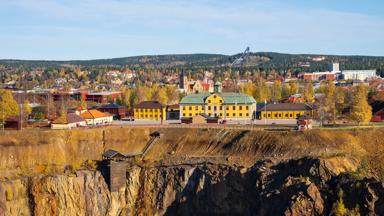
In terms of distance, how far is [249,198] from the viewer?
214ft

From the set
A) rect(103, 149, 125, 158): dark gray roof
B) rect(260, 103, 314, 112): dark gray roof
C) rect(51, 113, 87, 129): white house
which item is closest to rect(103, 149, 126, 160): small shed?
rect(103, 149, 125, 158): dark gray roof

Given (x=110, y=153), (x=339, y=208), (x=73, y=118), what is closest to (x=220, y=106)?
(x=73, y=118)

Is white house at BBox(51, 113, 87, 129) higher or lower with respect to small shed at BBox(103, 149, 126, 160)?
higher

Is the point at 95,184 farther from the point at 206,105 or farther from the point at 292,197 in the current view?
the point at 206,105

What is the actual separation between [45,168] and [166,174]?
44.4 feet

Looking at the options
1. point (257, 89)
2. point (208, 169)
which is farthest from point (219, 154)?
point (257, 89)

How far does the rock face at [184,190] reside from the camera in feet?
194

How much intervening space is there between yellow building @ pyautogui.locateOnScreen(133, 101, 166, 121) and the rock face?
29362 mm

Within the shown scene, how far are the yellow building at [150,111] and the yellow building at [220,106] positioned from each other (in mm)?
4435

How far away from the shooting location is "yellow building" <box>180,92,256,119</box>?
9656 centimetres

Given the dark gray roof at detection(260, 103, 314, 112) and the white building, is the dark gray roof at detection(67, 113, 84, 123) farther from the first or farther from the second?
the dark gray roof at detection(260, 103, 314, 112)

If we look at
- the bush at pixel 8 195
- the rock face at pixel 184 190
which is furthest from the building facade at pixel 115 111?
the bush at pixel 8 195

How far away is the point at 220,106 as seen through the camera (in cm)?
9731

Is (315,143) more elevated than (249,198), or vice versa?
(315,143)
